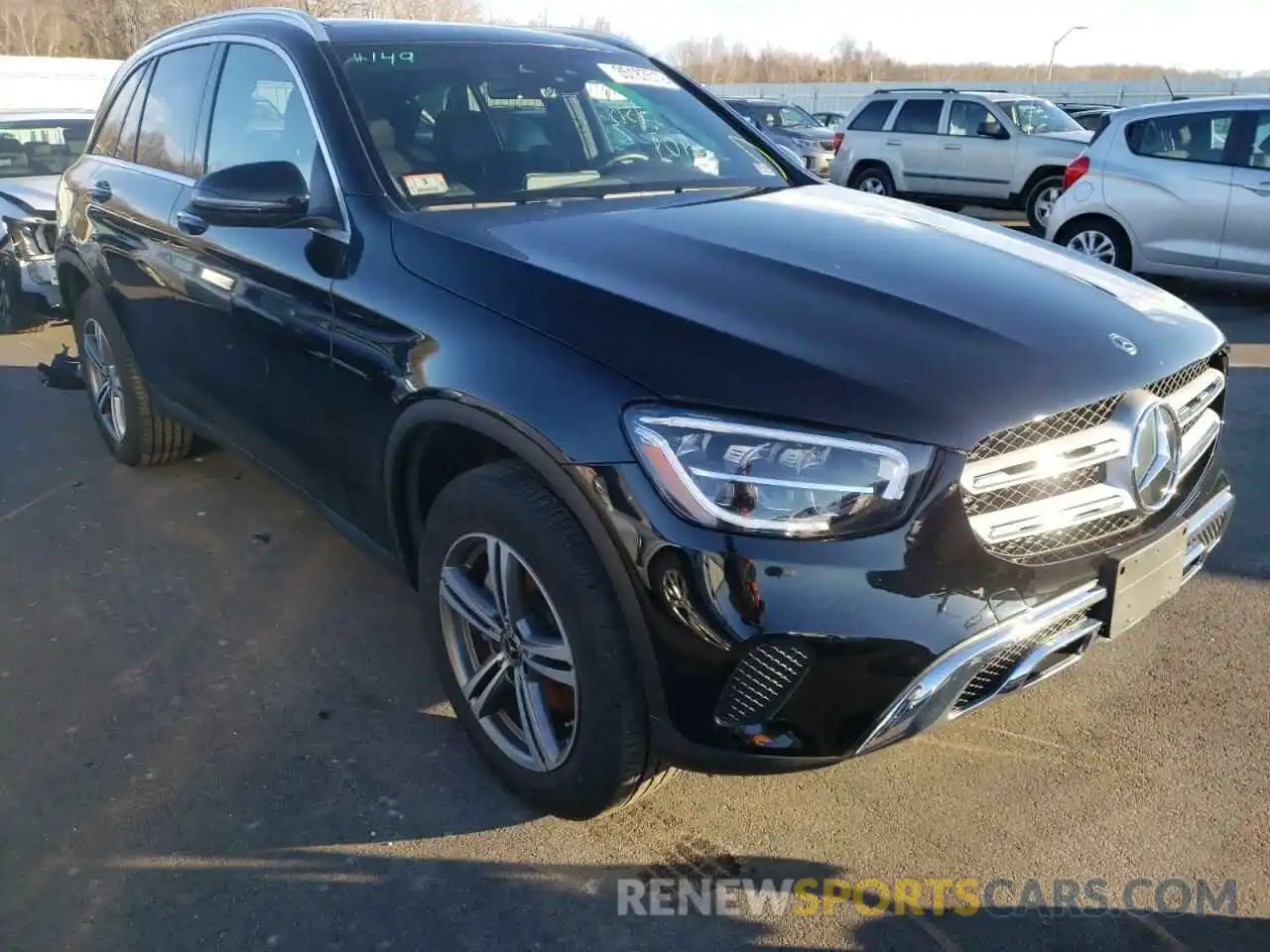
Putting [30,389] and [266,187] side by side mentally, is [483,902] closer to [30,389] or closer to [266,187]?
A: [266,187]

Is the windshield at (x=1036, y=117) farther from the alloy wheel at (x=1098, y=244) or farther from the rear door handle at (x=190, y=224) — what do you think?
the rear door handle at (x=190, y=224)

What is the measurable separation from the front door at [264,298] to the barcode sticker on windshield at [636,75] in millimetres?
1137

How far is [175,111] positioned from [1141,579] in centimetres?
371

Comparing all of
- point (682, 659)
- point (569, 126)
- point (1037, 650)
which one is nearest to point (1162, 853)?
point (1037, 650)

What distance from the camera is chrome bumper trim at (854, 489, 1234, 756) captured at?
6.74 feet

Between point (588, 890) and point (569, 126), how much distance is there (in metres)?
2.28

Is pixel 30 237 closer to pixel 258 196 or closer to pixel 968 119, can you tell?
pixel 258 196

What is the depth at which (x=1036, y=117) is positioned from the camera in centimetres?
1365

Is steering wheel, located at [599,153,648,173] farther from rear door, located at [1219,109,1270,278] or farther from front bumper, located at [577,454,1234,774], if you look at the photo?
rear door, located at [1219,109,1270,278]

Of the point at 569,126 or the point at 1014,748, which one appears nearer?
the point at 1014,748

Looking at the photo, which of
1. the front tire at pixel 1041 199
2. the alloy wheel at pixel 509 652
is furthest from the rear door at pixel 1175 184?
the alloy wheel at pixel 509 652

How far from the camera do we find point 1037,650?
218 cm

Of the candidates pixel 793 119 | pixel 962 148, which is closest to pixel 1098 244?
pixel 962 148

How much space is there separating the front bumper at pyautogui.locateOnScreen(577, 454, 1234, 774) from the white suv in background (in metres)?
12.1
